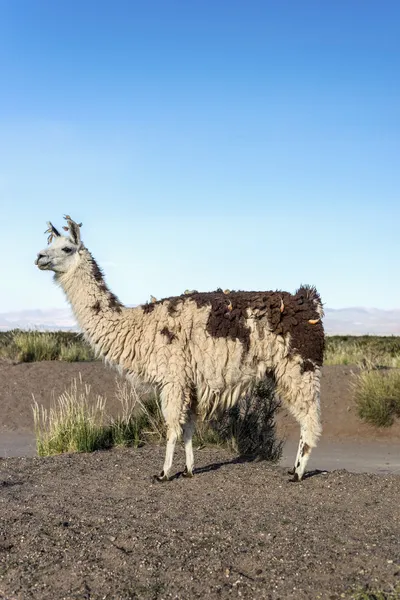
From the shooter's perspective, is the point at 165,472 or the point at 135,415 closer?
the point at 165,472

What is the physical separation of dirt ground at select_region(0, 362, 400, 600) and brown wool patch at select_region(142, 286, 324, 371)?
1801 millimetres

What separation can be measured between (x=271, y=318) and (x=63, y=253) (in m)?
3.05

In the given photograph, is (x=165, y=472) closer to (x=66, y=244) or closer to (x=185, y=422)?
(x=185, y=422)

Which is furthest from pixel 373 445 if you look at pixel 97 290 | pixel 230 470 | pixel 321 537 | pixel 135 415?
pixel 321 537

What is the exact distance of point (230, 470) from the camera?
35.2 feet

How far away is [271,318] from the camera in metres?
10.1

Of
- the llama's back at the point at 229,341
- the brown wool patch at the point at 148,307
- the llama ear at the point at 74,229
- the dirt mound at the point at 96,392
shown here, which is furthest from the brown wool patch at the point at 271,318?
the dirt mound at the point at 96,392

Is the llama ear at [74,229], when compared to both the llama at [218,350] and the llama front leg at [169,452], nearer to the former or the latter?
the llama at [218,350]

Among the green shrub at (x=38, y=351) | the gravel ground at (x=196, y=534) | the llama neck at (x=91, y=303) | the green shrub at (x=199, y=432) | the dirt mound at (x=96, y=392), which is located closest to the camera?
the gravel ground at (x=196, y=534)

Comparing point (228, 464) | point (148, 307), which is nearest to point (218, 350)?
point (148, 307)

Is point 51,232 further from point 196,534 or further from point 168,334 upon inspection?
point 196,534

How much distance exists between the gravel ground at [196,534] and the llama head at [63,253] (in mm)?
2922

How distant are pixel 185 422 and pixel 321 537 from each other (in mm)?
3159

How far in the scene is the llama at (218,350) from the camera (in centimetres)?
1003
